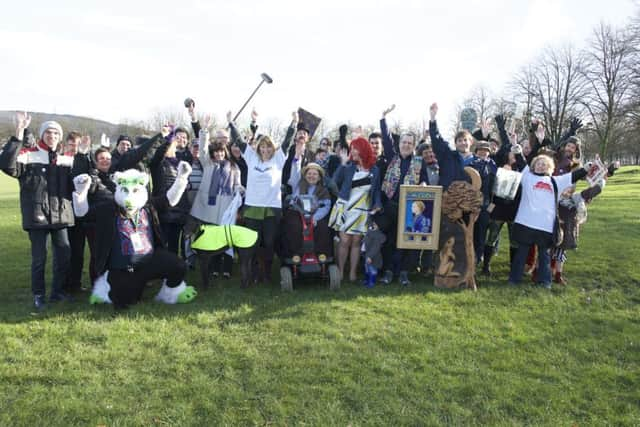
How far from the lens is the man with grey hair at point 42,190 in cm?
538

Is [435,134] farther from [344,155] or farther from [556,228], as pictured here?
[556,228]

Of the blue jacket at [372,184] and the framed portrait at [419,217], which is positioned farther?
the blue jacket at [372,184]

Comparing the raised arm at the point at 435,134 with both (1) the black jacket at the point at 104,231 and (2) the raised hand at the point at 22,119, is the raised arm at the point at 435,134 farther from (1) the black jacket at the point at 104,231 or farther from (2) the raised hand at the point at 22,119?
(2) the raised hand at the point at 22,119

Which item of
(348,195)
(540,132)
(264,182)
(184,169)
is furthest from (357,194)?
(540,132)

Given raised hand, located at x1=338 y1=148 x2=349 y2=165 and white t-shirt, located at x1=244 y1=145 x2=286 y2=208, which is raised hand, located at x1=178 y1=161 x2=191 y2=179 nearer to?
white t-shirt, located at x1=244 y1=145 x2=286 y2=208

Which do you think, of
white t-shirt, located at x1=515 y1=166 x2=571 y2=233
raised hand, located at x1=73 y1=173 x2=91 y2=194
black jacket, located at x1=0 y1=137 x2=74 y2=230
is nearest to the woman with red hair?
white t-shirt, located at x1=515 y1=166 x2=571 y2=233

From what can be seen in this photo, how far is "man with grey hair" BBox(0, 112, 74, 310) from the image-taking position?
5379 millimetres

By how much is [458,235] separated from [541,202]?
132 cm

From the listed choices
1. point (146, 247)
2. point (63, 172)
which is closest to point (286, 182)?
point (146, 247)

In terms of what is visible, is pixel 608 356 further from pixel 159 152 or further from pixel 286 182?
pixel 159 152

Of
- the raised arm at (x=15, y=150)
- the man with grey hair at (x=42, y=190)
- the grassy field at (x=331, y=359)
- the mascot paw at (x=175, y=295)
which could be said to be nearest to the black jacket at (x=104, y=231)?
the man with grey hair at (x=42, y=190)

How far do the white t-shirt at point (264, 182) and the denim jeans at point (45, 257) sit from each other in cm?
249

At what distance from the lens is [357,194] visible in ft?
22.1

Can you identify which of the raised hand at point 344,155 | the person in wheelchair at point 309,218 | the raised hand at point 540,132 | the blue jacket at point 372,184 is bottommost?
the person in wheelchair at point 309,218
